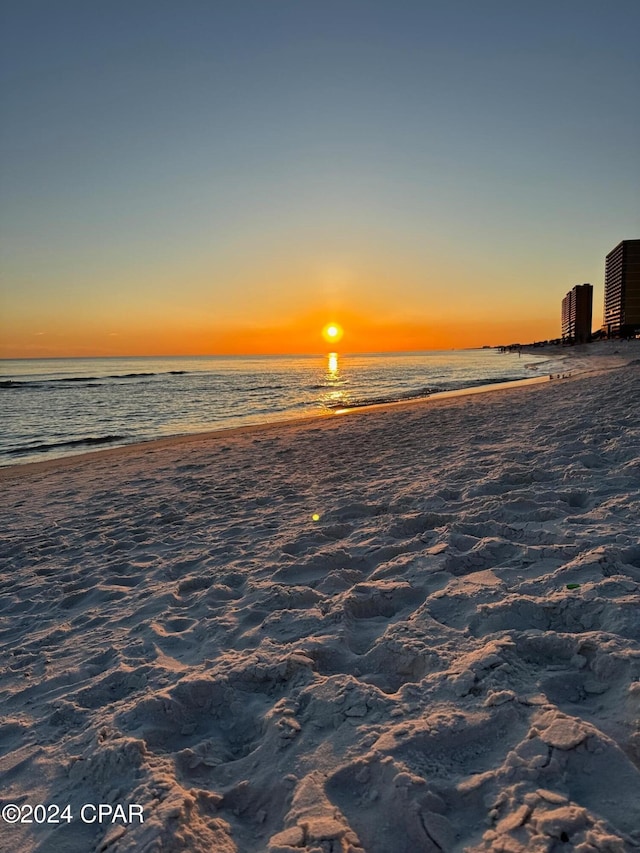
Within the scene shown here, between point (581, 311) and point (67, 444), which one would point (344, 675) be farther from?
point (581, 311)

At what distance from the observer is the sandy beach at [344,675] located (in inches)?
76.5

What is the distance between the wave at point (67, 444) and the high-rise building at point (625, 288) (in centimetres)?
12607

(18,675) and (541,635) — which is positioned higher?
(541,635)

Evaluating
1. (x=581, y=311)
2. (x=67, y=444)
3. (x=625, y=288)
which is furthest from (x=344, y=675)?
(x=581, y=311)

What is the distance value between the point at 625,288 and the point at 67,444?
142358mm

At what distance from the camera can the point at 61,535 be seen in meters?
6.54

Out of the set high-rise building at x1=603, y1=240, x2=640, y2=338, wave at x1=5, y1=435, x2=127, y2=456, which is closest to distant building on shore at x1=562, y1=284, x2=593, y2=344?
high-rise building at x1=603, y1=240, x2=640, y2=338

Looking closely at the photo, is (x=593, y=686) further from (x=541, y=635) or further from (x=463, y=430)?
(x=463, y=430)

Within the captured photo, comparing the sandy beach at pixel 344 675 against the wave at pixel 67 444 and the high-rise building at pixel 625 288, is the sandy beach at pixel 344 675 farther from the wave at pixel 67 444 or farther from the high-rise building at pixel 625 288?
the high-rise building at pixel 625 288

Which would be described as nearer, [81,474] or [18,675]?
[18,675]

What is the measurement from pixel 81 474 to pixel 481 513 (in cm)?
903

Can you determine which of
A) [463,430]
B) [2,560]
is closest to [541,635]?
[2,560]

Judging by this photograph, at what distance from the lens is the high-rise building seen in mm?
122500

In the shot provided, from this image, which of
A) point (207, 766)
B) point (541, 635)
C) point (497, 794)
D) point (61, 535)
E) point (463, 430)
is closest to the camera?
point (497, 794)
